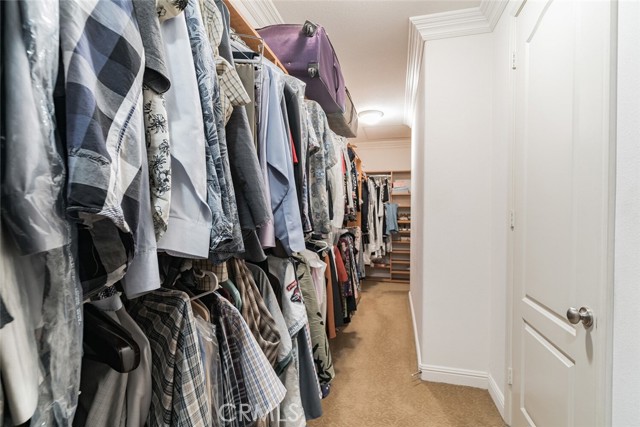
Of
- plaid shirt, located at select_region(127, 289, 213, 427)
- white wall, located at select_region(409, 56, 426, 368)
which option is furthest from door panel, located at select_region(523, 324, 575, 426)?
plaid shirt, located at select_region(127, 289, 213, 427)

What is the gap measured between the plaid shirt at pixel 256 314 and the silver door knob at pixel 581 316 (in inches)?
36.6

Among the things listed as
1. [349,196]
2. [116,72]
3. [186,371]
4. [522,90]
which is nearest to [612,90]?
[522,90]

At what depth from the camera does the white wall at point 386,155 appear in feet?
16.0

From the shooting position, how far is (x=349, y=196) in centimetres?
227

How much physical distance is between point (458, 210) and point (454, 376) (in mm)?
1073

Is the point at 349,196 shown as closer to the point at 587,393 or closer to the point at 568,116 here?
the point at 568,116

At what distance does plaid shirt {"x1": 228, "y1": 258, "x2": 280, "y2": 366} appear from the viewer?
88cm

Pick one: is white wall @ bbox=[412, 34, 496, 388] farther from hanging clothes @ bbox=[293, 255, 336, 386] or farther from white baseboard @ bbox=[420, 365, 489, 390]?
hanging clothes @ bbox=[293, 255, 336, 386]

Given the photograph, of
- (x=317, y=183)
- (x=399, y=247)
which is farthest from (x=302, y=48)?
(x=399, y=247)

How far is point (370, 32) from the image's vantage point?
1.96m

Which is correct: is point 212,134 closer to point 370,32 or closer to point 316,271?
point 316,271

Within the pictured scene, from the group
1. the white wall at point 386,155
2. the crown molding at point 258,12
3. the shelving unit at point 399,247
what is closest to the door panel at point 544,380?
the crown molding at point 258,12

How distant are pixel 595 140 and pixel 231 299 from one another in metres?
1.16

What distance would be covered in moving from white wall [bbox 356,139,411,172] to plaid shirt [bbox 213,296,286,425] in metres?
4.55
